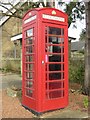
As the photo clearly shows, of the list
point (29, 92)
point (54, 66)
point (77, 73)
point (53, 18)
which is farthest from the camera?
point (77, 73)

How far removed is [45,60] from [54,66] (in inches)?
14.4

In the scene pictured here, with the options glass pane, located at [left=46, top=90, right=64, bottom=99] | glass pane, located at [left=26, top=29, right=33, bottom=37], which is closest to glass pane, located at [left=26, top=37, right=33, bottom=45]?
glass pane, located at [left=26, top=29, right=33, bottom=37]

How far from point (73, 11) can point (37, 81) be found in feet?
17.7

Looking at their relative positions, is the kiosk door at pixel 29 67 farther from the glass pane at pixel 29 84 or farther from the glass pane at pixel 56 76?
the glass pane at pixel 56 76

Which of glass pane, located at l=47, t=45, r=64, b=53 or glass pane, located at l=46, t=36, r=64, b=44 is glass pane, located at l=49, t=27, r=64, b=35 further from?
→ glass pane, located at l=47, t=45, r=64, b=53

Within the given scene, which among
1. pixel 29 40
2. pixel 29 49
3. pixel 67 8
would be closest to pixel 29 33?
pixel 29 40

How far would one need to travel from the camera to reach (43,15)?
5430 mm

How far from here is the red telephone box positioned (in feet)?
17.7

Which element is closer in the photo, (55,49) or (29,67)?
(55,49)

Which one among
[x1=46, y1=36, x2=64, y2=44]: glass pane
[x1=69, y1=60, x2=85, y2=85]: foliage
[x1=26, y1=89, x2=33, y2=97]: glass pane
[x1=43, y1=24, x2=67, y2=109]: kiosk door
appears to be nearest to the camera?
[x1=43, y1=24, x2=67, y2=109]: kiosk door

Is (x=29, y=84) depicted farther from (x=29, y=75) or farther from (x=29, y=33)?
(x=29, y=33)

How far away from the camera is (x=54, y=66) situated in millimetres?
5742

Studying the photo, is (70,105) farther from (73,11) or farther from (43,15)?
(73,11)

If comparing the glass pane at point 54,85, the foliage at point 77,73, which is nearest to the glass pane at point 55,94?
the glass pane at point 54,85
